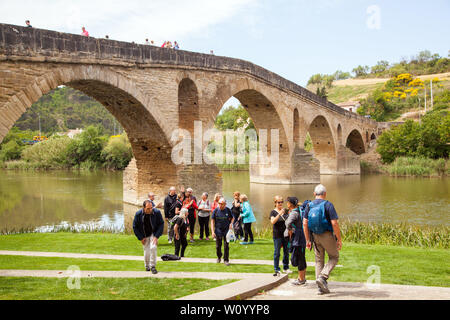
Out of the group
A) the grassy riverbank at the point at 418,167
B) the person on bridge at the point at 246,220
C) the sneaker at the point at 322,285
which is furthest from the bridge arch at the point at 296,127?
the sneaker at the point at 322,285

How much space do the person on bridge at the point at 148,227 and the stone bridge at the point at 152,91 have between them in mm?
5668

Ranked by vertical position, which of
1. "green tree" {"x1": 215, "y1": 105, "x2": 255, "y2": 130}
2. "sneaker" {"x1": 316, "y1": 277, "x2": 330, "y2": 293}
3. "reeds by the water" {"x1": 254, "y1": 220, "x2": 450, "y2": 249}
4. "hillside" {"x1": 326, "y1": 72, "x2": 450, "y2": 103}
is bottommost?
"reeds by the water" {"x1": 254, "y1": 220, "x2": 450, "y2": 249}

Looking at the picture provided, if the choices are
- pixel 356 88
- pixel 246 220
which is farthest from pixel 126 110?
pixel 356 88

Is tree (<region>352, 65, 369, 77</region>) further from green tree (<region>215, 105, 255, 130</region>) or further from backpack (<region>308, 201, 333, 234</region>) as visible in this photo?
backpack (<region>308, 201, 333, 234</region>)

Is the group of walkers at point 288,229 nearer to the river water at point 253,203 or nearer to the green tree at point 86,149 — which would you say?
the river water at point 253,203

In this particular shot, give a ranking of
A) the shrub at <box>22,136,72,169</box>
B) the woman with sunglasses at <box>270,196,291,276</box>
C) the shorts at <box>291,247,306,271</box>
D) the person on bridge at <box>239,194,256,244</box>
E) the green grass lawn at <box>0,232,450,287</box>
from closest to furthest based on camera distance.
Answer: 1. the shorts at <box>291,247,306,271</box>
2. the woman with sunglasses at <box>270,196,291,276</box>
3. the green grass lawn at <box>0,232,450,287</box>
4. the person on bridge at <box>239,194,256,244</box>
5. the shrub at <box>22,136,72,169</box>

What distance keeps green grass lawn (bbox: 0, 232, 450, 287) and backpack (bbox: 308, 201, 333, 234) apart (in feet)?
4.01

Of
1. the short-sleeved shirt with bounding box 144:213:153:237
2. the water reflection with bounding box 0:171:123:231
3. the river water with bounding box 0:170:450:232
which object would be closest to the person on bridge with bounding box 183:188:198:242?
the short-sleeved shirt with bounding box 144:213:153:237

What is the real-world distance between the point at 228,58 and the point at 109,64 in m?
7.58

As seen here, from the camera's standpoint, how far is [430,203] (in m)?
17.8

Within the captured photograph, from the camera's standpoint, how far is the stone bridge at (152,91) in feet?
34.8

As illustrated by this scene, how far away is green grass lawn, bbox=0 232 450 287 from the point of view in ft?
20.3
